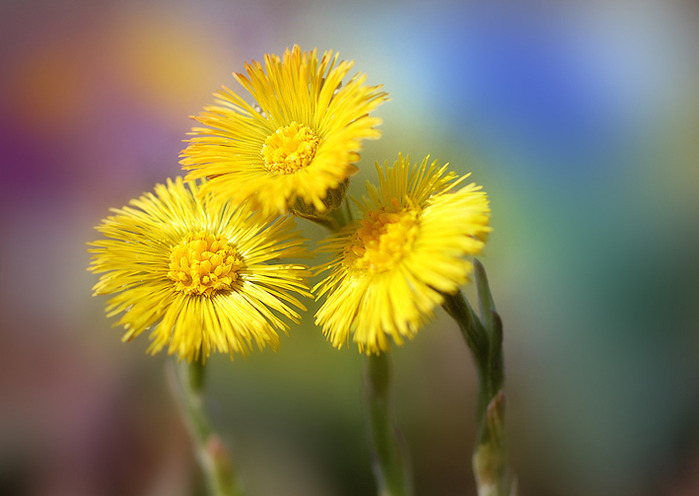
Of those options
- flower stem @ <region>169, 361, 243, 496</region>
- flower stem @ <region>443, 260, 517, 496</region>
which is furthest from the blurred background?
flower stem @ <region>443, 260, 517, 496</region>

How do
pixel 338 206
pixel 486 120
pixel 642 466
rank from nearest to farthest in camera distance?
1. pixel 338 206
2. pixel 642 466
3. pixel 486 120

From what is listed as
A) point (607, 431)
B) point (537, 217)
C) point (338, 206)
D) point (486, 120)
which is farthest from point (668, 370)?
point (338, 206)

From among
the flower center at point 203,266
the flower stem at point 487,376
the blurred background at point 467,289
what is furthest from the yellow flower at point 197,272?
the blurred background at point 467,289

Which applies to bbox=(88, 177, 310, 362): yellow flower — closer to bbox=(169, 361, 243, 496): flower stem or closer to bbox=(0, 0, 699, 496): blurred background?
bbox=(169, 361, 243, 496): flower stem

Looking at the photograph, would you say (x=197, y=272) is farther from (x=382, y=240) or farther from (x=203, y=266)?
(x=382, y=240)

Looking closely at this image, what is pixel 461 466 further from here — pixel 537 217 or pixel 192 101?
→ pixel 192 101

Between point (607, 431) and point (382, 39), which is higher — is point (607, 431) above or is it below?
below

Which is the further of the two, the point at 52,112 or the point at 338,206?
the point at 52,112
